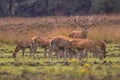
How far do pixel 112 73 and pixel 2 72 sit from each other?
3.55m

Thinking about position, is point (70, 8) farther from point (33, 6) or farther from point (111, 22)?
point (111, 22)

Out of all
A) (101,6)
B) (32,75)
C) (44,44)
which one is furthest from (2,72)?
(101,6)

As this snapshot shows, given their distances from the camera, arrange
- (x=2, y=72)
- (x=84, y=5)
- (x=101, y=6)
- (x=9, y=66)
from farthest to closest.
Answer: (x=84, y=5)
(x=101, y=6)
(x=9, y=66)
(x=2, y=72)

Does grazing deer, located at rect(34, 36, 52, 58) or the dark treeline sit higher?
the dark treeline

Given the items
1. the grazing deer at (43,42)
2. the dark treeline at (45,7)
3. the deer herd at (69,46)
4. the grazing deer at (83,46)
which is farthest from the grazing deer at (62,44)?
the dark treeline at (45,7)

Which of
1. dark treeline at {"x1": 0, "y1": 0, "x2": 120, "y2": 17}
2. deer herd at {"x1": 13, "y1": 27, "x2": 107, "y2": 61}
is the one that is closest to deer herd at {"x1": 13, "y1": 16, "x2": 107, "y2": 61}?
deer herd at {"x1": 13, "y1": 27, "x2": 107, "y2": 61}

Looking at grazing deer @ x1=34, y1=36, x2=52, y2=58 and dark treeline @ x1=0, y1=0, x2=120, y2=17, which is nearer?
grazing deer @ x1=34, y1=36, x2=52, y2=58

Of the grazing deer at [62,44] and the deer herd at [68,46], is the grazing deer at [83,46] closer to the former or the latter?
the deer herd at [68,46]

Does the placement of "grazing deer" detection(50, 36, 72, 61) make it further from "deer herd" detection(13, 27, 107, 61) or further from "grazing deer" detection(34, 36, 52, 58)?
"grazing deer" detection(34, 36, 52, 58)

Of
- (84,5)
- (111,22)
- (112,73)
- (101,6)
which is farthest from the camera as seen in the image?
(84,5)

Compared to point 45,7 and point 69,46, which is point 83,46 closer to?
point 69,46

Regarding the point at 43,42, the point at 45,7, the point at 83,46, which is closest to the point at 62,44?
the point at 83,46

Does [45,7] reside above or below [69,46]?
above

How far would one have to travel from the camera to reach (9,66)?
51.6 feet
